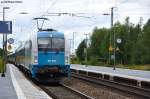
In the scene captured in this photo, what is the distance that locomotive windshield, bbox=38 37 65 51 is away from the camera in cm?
3088

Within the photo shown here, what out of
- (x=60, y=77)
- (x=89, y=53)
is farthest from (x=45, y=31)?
(x=89, y=53)

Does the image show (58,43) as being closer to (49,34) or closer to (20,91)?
(49,34)

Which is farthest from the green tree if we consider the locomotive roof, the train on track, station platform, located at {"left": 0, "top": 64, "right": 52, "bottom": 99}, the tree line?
station platform, located at {"left": 0, "top": 64, "right": 52, "bottom": 99}

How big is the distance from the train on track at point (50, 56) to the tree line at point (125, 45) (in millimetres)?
69907

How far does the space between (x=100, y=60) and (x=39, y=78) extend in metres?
92.3

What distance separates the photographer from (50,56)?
30641 millimetres

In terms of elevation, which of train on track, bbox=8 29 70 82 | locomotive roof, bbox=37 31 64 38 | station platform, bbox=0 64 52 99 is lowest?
station platform, bbox=0 64 52 99

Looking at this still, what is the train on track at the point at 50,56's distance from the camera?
30.3m

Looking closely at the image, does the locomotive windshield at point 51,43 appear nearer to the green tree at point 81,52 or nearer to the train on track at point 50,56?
the train on track at point 50,56

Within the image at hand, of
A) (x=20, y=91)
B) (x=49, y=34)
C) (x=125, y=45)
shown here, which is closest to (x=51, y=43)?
(x=49, y=34)

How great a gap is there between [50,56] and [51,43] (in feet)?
2.85

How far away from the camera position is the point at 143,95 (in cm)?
2228

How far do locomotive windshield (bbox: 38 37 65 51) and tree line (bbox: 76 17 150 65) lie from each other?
69922 millimetres

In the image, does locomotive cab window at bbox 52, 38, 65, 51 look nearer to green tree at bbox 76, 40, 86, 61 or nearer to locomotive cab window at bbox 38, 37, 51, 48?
locomotive cab window at bbox 38, 37, 51, 48
